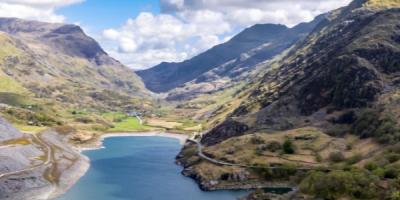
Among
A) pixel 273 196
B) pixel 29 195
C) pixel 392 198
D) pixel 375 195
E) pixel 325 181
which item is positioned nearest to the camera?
pixel 392 198

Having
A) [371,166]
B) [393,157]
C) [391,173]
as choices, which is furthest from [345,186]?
[393,157]

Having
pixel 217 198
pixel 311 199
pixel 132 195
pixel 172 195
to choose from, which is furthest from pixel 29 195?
pixel 311 199

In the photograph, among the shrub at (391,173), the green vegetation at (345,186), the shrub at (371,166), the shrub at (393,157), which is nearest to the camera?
the green vegetation at (345,186)

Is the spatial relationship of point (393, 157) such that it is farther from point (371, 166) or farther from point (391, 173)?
point (391, 173)

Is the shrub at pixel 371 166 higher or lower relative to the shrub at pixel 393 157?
lower

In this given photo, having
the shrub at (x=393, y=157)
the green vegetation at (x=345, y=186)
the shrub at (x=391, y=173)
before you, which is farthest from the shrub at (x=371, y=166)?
the green vegetation at (x=345, y=186)

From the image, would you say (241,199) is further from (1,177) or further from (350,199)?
(1,177)

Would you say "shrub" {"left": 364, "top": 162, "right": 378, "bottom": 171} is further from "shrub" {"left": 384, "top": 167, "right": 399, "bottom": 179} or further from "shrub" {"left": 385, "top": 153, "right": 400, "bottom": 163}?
"shrub" {"left": 384, "top": 167, "right": 399, "bottom": 179}

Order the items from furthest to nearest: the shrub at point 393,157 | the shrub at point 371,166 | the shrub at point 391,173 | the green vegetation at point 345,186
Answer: the shrub at point 393,157 < the shrub at point 371,166 < the shrub at point 391,173 < the green vegetation at point 345,186

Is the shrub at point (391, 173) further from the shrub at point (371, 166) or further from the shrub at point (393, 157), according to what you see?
the shrub at point (393, 157)

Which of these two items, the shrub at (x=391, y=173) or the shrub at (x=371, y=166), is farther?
the shrub at (x=371, y=166)

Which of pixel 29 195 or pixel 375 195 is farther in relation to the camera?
pixel 29 195
